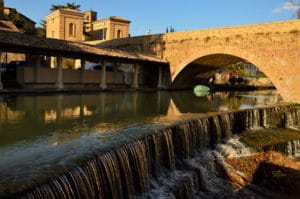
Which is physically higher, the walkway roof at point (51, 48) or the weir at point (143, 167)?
the walkway roof at point (51, 48)

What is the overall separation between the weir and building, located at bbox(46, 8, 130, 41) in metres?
33.1

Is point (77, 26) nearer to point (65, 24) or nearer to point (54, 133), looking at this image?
point (65, 24)

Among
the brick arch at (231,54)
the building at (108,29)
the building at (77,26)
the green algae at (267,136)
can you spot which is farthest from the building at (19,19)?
the green algae at (267,136)

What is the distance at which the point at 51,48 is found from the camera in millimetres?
17828

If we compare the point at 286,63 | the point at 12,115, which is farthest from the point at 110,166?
the point at 286,63

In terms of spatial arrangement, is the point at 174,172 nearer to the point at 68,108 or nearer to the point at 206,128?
the point at 206,128

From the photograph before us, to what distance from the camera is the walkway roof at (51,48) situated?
16.2 metres

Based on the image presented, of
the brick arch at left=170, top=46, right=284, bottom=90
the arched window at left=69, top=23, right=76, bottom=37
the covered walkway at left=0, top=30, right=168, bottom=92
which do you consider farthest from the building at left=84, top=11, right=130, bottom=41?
the brick arch at left=170, top=46, right=284, bottom=90

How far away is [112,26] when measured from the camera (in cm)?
4328

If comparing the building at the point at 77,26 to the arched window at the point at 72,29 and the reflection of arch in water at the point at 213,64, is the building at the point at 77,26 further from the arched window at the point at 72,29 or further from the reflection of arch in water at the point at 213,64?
the reflection of arch in water at the point at 213,64

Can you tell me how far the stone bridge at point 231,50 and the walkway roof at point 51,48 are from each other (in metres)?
3.95

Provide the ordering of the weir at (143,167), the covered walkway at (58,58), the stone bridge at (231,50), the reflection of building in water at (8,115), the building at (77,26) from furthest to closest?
the building at (77,26) < the stone bridge at (231,50) < the covered walkway at (58,58) < the reflection of building in water at (8,115) < the weir at (143,167)

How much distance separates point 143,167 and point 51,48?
42.0ft

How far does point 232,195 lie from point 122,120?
14.6ft
